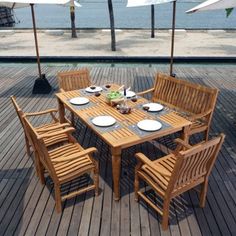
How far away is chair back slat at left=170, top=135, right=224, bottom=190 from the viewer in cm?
298

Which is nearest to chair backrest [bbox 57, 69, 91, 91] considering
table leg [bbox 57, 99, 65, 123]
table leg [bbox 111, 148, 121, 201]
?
table leg [bbox 57, 99, 65, 123]

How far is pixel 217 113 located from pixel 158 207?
3.82 m

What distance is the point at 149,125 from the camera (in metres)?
4.11

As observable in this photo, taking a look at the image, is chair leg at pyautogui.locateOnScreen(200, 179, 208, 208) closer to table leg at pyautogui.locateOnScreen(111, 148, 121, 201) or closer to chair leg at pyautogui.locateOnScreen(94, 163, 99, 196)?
table leg at pyautogui.locateOnScreen(111, 148, 121, 201)

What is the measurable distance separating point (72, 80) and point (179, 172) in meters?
4.21

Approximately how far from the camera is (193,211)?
149 inches

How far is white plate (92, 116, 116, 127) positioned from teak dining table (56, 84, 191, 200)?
56 mm

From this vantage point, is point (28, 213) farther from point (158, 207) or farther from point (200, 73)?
point (200, 73)

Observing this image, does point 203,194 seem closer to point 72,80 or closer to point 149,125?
point 149,125

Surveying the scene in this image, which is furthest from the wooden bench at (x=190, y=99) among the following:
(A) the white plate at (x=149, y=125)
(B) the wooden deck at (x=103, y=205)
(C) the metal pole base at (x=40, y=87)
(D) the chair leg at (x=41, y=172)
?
(C) the metal pole base at (x=40, y=87)

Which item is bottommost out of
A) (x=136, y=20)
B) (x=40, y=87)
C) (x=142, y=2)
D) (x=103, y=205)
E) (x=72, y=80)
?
(x=103, y=205)

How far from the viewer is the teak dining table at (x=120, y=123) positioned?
3773mm

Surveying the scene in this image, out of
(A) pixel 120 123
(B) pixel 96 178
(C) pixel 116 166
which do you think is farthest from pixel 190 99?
(B) pixel 96 178

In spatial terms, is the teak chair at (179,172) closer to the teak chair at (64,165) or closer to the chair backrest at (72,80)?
the teak chair at (64,165)
